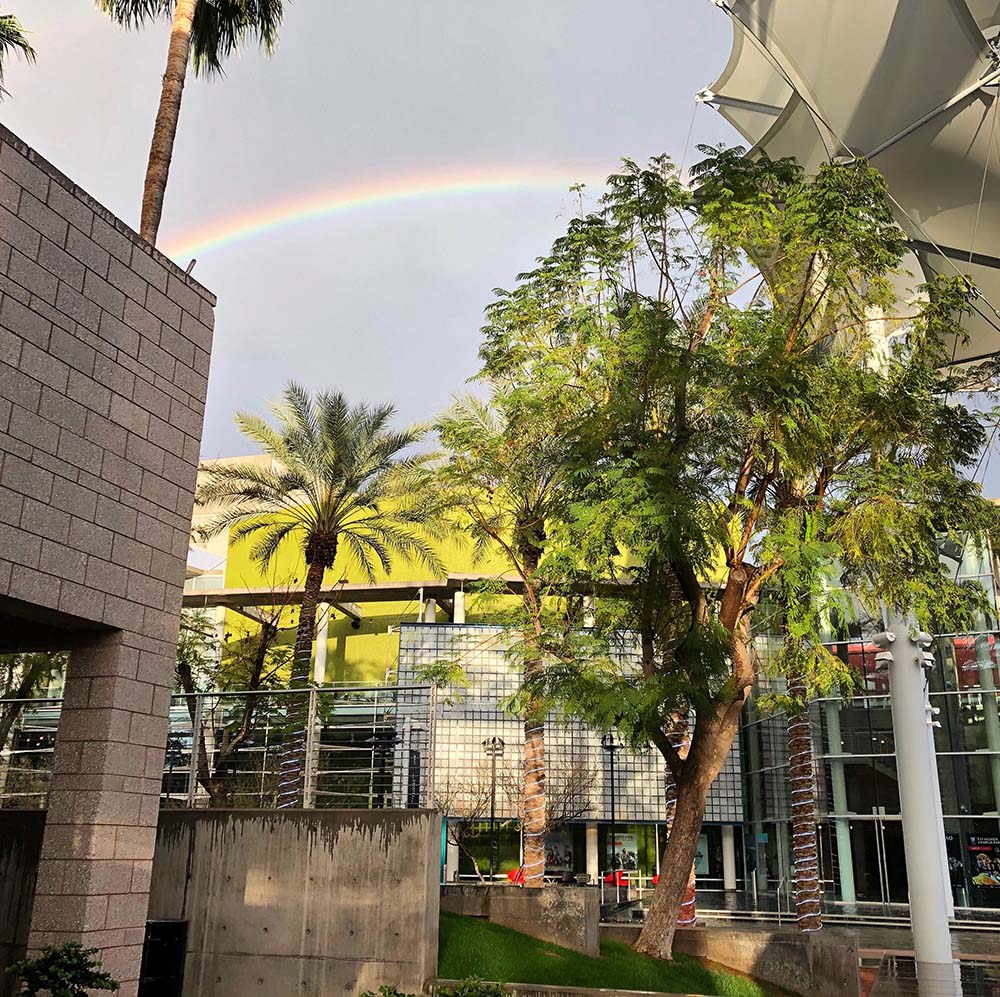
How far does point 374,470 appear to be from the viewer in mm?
26094

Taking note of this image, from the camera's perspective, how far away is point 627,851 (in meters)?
47.3

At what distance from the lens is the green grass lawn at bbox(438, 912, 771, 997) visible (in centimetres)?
1254

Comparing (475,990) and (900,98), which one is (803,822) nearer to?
(475,990)

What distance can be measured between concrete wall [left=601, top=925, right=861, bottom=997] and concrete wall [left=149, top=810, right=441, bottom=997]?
7037 millimetres

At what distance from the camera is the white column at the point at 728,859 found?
4384 cm

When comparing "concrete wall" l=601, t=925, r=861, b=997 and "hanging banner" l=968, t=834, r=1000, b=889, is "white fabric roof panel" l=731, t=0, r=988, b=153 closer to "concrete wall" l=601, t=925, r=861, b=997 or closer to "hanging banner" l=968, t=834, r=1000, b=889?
"concrete wall" l=601, t=925, r=861, b=997

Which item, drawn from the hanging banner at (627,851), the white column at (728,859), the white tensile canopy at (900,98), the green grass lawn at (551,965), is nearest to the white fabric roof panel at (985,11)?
the white tensile canopy at (900,98)

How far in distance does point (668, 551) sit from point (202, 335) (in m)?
7.56

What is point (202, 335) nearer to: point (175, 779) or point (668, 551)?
point (175, 779)

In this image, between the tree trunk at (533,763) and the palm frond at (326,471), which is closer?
the tree trunk at (533,763)

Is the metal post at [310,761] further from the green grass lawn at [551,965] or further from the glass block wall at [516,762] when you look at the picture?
the glass block wall at [516,762]

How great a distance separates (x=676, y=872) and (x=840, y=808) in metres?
18.8

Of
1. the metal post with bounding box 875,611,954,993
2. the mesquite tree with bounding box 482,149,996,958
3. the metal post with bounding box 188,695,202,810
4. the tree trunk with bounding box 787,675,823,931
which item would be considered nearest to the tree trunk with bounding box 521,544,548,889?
the mesquite tree with bounding box 482,149,996,958

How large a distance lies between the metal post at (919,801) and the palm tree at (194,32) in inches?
522
